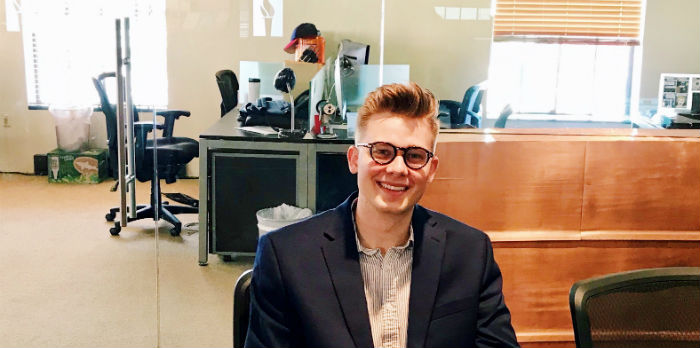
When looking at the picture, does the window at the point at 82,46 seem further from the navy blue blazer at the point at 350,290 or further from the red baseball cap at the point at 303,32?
the navy blue blazer at the point at 350,290

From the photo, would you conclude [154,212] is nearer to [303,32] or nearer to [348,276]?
[303,32]

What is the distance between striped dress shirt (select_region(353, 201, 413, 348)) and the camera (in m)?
1.45

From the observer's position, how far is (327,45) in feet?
10.7

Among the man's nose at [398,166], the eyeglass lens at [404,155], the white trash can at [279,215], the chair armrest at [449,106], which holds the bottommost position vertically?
the white trash can at [279,215]

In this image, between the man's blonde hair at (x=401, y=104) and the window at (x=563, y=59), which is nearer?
the man's blonde hair at (x=401, y=104)

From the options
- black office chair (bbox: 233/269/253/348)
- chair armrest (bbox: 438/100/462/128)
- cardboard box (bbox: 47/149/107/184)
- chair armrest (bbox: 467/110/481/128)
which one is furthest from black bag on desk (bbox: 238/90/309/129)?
black office chair (bbox: 233/269/253/348)

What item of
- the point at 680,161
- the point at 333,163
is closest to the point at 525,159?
the point at 680,161

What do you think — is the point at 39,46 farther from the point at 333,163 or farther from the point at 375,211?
the point at 375,211

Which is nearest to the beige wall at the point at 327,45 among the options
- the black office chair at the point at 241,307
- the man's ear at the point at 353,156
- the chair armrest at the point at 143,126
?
the chair armrest at the point at 143,126

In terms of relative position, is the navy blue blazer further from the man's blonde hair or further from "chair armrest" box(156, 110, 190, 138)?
"chair armrest" box(156, 110, 190, 138)

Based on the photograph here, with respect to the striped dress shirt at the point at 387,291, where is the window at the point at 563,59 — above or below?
above

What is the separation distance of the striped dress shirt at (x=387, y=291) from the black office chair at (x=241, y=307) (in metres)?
Answer: 0.25

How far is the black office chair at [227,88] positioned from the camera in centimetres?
291

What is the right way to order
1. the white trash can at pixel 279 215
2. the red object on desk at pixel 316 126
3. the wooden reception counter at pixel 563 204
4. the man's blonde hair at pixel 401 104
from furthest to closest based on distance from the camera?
the red object on desk at pixel 316 126, the white trash can at pixel 279 215, the wooden reception counter at pixel 563 204, the man's blonde hair at pixel 401 104
